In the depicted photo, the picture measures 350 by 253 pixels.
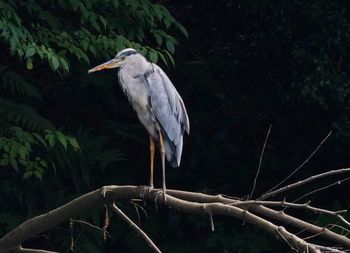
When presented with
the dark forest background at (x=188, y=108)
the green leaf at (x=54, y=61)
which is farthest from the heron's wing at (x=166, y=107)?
the dark forest background at (x=188, y=108)

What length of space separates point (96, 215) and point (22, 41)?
1.46m

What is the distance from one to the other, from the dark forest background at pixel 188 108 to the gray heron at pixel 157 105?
23.8 inches

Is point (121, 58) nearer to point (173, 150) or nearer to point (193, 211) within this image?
point (173, 150)

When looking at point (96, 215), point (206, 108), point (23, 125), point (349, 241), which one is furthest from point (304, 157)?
point (349, 241)

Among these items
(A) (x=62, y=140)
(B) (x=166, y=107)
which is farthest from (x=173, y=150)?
(A) (x=62, y=140)

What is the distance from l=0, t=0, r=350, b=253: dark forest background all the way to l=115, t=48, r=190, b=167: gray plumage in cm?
60

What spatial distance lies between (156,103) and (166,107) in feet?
0.19

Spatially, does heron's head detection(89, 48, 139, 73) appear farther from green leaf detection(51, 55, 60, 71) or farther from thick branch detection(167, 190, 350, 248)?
thick branch detection(167, 190, 350, 248)

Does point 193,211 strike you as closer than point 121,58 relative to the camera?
Yes

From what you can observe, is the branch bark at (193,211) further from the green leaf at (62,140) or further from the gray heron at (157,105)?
the green leaf at (62,140)

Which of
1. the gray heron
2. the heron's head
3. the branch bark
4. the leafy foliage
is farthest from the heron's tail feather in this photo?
the branch bark

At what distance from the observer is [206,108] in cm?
712

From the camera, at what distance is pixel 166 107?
490 cm

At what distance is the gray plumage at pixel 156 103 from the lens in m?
4.90
